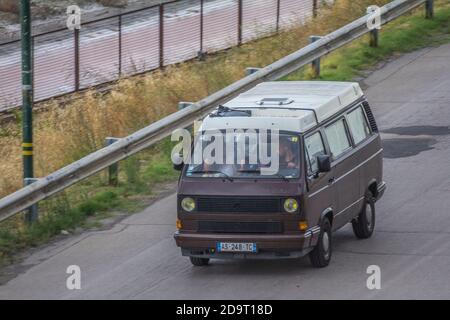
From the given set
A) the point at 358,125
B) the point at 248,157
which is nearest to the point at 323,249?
the point at 248,157

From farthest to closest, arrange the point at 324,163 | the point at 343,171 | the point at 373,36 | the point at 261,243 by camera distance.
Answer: the point at 373,36 < the point at 343,171 < the point at 324,163 < the point at 261,243

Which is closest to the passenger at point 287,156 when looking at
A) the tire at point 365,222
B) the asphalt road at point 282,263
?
the asphalt road at point 282,263

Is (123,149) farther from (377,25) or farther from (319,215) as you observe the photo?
(377,25)

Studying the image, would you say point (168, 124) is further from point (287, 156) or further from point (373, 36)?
point (373, 36)

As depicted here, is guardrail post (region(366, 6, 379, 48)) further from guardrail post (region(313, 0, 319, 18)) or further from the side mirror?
the side mirror

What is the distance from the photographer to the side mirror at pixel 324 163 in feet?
46.0

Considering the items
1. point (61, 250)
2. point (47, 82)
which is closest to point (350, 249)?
point (61, 250)

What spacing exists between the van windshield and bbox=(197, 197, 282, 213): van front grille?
31 centimetres

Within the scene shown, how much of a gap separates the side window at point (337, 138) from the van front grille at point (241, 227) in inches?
61.0

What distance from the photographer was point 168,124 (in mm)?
18406

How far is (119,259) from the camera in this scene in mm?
14930

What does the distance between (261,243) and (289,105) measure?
6.49 feet

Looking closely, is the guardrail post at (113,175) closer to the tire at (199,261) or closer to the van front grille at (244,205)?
the tire at (199,261)

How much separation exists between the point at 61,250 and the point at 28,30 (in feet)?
9.90
